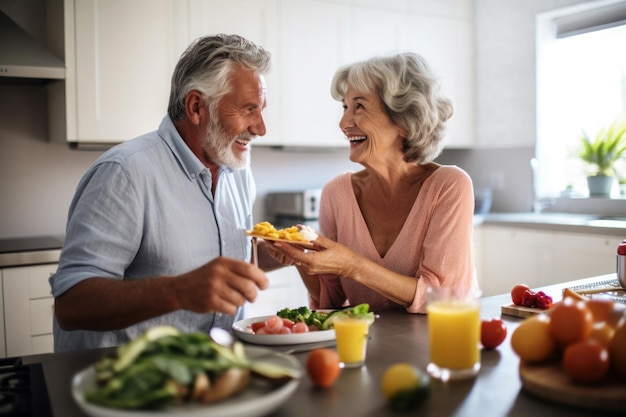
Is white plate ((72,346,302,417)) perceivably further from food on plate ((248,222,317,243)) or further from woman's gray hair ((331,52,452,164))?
woman's gray hair ((331,52,452,164))

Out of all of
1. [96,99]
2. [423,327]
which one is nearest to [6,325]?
[96,99]

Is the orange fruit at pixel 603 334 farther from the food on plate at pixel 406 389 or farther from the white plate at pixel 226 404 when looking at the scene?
the white plate at pixel 226 404

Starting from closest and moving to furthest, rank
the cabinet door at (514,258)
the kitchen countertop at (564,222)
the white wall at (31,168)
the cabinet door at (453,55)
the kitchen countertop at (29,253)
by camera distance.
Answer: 1. the kitchen countertop at (29,253)
2. the white wall at (31,168)
3. the kitchen countertop at (564,222)
4. the cabinet door at (514,258)
5. the cabinet door at (453,55)

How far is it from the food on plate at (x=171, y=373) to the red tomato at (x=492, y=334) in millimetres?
519

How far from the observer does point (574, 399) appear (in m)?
1.02

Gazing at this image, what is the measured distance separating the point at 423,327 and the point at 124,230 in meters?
0.80

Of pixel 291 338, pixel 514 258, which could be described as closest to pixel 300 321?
pixel 291 338

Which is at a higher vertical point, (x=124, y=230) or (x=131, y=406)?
(x=124, y=230)

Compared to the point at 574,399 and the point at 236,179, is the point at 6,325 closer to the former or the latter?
the point at 236,179

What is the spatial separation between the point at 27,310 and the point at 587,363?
2486 mm

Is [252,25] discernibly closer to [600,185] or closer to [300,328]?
[600,185]

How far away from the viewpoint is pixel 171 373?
898 millimetres

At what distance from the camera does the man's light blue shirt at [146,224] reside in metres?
1.51

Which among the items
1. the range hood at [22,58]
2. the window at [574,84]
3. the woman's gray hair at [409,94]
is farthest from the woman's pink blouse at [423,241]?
the window at [574,84]
